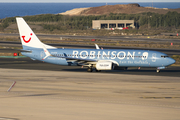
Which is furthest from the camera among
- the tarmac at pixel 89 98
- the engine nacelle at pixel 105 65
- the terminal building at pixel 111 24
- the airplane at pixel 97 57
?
the terminal building at pixel 111 24

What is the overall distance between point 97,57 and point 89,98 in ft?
64.8

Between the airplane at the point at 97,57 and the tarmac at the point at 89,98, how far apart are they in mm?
6110

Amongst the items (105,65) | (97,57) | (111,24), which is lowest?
(105,65)

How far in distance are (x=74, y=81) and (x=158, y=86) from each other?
428 inches

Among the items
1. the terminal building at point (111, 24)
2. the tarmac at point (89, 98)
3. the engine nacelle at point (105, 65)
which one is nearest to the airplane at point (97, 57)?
the engine nacelle at point (105, 65)

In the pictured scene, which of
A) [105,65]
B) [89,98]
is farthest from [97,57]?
[89,98]

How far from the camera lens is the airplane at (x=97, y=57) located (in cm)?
4509

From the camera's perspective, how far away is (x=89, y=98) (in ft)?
89.3

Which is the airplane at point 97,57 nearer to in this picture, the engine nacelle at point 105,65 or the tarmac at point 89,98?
the engine nacelle at point 105,65

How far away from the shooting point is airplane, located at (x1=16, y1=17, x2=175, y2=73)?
4509 centimetres

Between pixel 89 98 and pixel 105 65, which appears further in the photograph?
pixel 105 65

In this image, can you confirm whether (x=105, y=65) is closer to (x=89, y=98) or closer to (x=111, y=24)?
(x=89, y=98)

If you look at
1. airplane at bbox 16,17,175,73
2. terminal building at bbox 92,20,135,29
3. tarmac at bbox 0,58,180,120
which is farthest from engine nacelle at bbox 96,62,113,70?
terminal building at bbox 92,20,135,29

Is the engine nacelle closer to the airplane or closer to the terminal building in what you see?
the airplane
